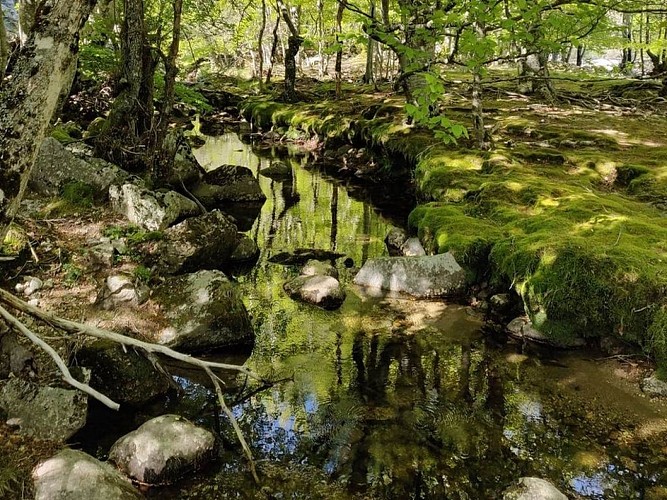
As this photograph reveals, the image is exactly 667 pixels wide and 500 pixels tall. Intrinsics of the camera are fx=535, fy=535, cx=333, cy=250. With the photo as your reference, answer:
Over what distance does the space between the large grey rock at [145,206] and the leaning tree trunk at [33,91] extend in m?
6.03

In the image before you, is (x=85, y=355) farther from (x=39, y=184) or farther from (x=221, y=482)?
(x=39, y=184)

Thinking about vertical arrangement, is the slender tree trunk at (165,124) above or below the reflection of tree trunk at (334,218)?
above

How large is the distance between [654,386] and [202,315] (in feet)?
15.8

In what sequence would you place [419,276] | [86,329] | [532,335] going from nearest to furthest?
1. [86,329]
2. [532,335]
3. [419,276]

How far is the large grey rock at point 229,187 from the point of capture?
41.2 ft

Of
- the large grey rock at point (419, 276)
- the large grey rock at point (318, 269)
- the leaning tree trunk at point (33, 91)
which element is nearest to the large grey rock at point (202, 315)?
the large grey rock at point (318, 269)

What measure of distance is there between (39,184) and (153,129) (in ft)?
7.90

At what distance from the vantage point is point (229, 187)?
42.3 feet

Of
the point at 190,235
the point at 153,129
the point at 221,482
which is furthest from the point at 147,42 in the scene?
the point at 221,482

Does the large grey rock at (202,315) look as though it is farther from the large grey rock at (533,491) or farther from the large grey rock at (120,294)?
the large grey rock at (533,491)

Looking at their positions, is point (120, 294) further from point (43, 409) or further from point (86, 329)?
point (86, 329)

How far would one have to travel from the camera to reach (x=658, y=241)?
21.5 ft

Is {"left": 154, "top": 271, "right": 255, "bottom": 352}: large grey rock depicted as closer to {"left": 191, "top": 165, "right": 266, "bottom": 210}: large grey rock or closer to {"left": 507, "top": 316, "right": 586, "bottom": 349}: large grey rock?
{"left": 507, "top": 316, "right": 586, "bottom": 349}: large grey rock

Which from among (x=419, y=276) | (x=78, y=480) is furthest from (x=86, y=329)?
(x=419, y=276)
